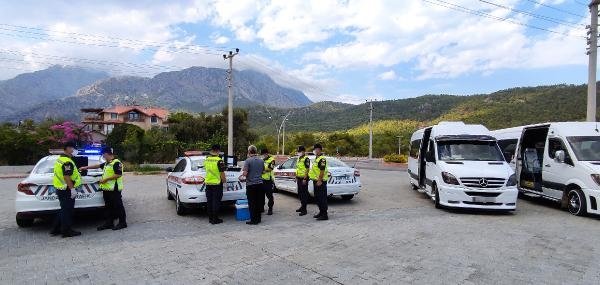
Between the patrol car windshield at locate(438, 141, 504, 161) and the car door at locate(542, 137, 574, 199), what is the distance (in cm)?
129

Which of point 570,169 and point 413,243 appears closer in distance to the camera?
point 413,243

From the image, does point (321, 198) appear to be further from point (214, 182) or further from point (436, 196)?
point (436, 196)

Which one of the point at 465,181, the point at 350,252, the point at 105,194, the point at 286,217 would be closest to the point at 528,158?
the point at 465,181

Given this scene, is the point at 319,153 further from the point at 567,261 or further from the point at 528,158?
the point at 528,158

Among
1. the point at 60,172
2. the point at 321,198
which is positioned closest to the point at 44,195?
the point at 60,172

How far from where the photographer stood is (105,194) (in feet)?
28.2

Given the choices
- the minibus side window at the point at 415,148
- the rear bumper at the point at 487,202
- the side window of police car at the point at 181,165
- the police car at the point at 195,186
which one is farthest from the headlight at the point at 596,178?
the side window of police car at the point at 181,165

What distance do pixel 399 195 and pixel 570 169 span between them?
17.0ft

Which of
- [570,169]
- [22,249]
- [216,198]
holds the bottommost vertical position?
[22,249]

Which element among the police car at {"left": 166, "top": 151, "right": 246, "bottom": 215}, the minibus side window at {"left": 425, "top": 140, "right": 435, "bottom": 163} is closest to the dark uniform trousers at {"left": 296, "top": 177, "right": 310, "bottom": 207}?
the police car at {"left": 166, "top": 151, "right": 246, "bottom": 215}

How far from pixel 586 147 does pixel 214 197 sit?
30.2 ft

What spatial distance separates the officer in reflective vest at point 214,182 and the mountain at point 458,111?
4923 cm

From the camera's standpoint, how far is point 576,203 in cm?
1045

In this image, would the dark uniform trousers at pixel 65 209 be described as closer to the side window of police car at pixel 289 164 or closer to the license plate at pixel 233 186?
the license plate at pixel 233 186
